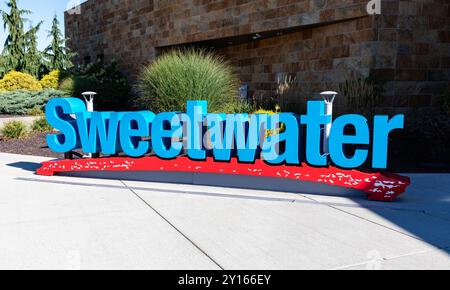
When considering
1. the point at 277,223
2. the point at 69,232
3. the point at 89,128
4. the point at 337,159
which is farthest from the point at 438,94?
the point at 69,232

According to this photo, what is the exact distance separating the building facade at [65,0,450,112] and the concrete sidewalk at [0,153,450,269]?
13.1 feet

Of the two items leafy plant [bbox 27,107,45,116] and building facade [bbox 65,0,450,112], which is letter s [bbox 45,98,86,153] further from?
leafy plant [bbox 27,107,45,116]

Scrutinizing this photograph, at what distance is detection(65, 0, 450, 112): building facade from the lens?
9352 millimetres

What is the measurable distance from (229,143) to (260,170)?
2.01ft

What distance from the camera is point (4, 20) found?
70.6 feet

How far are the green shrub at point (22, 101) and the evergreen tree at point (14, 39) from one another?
6.75m

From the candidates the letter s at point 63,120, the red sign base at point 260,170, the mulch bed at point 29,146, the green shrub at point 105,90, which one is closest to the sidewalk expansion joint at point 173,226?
the red sign base at point 260,170

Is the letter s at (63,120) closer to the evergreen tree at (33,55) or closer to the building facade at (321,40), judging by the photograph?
the building facade at (321,40)

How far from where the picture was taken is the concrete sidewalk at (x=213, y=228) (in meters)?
3.50

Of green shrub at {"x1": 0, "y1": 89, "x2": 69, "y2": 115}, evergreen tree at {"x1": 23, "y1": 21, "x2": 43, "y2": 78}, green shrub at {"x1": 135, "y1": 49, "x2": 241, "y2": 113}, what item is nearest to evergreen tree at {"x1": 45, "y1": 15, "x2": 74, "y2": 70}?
evergreen tree at {"x1": 23, "y1": 21, "x2": 43, "y2": 78}

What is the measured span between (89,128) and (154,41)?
9726 millimetres

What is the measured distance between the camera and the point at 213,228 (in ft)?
14.2

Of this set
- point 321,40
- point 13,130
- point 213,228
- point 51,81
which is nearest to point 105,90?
point 13,130
